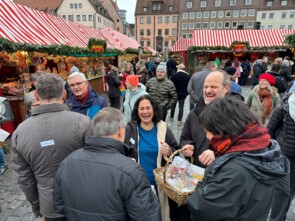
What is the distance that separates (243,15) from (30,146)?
5325cm

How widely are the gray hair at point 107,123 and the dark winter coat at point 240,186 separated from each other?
0.67 meters

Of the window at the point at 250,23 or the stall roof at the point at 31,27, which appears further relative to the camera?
the window at the point at 250,23

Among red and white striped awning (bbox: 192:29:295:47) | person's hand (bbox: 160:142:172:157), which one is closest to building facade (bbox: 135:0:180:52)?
red and white striped awning (bbox: 192:29:295:47)

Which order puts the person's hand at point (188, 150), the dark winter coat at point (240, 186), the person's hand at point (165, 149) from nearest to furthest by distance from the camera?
the dark winter coat at point (240, 186)
the person's hand at point (188, 150)
the person's hand at point (165, 149)

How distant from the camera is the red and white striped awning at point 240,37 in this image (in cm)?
1427

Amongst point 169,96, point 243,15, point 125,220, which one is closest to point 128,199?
point 125,220

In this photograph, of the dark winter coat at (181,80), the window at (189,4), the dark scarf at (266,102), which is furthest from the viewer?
the window at (189,4)

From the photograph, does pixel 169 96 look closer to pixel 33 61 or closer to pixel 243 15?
pixel 33 61

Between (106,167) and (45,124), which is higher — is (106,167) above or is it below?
below

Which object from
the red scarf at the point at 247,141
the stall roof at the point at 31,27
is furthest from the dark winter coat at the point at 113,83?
the red scarf at the point at 247,141

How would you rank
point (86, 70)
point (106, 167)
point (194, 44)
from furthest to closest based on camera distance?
point (194, 44)
point (86, 70)
point (106, 167)

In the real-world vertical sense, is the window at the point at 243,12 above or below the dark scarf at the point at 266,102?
above

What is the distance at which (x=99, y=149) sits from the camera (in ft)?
4.22

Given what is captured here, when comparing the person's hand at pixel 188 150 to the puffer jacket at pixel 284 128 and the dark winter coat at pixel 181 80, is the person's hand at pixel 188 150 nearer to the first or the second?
the puffer jacket at pixel 284 128
